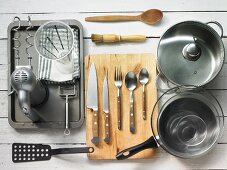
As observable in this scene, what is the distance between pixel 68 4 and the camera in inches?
35.6

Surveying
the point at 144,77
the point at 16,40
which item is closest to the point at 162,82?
the point at 144,77

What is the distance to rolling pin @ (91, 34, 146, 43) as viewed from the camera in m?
0.88

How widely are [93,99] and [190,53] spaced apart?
0.83 feet

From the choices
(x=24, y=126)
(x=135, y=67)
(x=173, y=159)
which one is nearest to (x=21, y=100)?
(x=24, y=126)

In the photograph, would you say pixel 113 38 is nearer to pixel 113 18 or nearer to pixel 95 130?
pixel 113 18

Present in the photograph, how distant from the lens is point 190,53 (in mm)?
836

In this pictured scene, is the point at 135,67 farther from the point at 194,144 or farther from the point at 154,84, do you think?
the point at 194,144

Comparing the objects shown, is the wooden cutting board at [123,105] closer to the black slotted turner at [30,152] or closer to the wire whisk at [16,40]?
the black slotted turner at [30,152]

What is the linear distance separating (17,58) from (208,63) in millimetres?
462

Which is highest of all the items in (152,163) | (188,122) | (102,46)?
(102,46)

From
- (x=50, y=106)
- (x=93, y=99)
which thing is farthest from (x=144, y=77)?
(x=50, y=106)

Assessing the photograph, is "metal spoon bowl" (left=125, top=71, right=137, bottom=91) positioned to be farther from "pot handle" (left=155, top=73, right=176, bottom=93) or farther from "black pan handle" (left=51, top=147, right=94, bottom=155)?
"black pan handle" (left=51, top=147, right=94, bottom=155)

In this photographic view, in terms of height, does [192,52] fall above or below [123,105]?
above

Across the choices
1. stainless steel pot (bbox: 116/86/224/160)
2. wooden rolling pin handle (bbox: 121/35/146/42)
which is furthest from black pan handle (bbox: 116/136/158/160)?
wooden rolling pin handle (bbox: 121/35/146/42)
